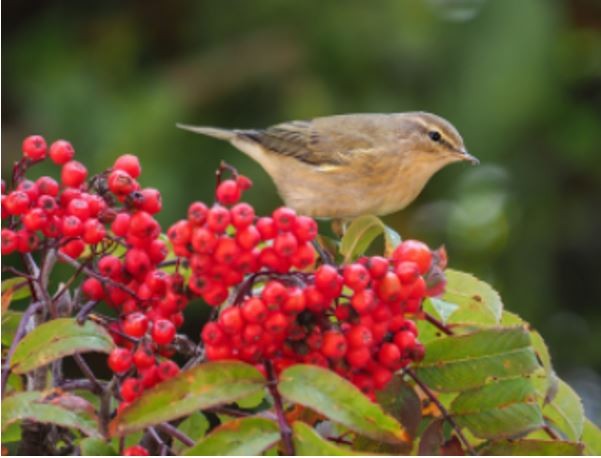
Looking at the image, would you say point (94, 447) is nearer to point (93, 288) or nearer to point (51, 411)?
point (51, 411)

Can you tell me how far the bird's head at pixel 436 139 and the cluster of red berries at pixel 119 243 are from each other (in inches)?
79.6

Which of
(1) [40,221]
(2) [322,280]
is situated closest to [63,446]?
(1) [40,221]

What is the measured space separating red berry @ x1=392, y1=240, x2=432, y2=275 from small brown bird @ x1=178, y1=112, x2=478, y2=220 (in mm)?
1935

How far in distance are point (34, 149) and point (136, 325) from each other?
0.47 meters

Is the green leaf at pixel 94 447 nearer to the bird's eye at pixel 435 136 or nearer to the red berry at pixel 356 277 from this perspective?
the red berry at pixel 356 277

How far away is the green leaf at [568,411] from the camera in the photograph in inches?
84.1

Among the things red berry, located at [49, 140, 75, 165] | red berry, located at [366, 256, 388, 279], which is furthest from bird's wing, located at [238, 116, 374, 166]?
red berry, located at [366, 256, 388, 279]

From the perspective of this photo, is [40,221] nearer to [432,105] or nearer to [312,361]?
[312,361]

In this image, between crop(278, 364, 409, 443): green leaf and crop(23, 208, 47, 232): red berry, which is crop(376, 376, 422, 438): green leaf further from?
crop(23, 208, 47, 232): red berry

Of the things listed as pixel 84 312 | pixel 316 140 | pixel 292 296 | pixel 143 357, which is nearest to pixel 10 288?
pixel 84 312

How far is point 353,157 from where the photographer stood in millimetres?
4219

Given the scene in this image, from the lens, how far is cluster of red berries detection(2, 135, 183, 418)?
1945 millimetres

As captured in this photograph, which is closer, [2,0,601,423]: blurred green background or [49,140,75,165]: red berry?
[49,140,75,165]: red berry

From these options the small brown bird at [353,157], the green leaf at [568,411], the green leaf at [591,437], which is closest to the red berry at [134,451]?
the green leaf at [568,411]
